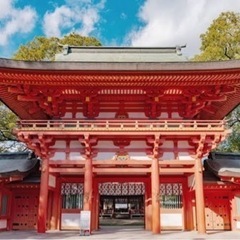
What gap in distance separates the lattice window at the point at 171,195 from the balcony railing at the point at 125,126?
2.75m

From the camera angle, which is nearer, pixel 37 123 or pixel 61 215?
pixel 37 123

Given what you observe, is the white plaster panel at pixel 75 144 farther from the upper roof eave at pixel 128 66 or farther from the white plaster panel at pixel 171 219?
the white plaster panel at pixel 171 219

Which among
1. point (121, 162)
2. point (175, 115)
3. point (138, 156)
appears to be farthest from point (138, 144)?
point (175, 115)

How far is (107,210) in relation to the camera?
26969 mm

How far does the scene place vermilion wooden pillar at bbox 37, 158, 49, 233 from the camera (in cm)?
1081

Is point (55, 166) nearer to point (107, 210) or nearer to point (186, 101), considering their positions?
point (186, 101)

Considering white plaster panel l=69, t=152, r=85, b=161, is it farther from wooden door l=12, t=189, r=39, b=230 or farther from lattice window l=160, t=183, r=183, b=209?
lattice window l=160, t=183, r=183, b=209

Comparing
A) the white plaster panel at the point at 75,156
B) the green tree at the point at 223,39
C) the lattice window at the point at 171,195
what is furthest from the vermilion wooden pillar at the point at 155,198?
the green tree at the point at 223,39

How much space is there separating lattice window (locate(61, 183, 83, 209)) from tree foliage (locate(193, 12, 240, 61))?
597 inches

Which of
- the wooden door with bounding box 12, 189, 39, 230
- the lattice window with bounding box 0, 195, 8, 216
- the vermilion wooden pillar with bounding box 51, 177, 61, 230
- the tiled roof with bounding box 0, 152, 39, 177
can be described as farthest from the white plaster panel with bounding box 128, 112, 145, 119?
the lattice window with bounding box 0, 195, 8, 216

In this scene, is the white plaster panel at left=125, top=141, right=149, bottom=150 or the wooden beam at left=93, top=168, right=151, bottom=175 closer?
the wooden beam at left=93, top=168, right=151, bottom=175

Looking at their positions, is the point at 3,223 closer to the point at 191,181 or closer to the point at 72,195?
the point at 72,195

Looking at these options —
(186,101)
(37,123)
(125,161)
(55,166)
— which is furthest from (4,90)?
(186,101)

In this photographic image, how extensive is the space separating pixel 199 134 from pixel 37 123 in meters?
5.74
